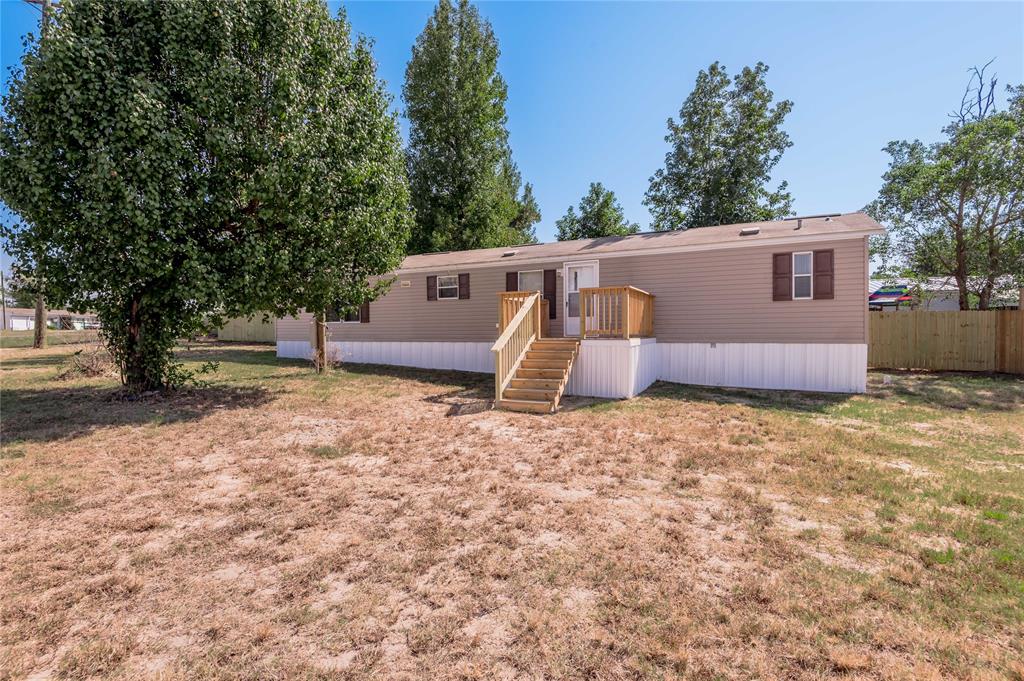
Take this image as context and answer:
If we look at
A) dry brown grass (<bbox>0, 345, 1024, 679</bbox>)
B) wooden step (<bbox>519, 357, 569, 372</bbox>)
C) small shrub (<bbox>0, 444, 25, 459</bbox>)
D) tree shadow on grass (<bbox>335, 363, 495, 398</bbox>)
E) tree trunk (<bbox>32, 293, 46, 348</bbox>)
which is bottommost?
dry brown grass (<bbox>0, 345, 1024, 679</bbox>)

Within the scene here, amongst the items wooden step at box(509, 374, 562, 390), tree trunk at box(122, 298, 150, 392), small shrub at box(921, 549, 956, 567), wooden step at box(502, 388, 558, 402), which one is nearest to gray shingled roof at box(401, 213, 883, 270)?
wooden step at box(509, 374, 562, 390)

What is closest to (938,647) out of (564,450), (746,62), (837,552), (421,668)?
(837,552)

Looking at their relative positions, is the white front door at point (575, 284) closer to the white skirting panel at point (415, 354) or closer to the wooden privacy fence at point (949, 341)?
the white skirting panel at point (415, 354)

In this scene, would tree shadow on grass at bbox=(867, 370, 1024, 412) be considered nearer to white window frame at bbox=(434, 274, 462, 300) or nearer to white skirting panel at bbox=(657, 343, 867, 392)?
white skirting panel at bbox=(657, 343, 867, 392)

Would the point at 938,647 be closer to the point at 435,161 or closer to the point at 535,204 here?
the point at 435,161

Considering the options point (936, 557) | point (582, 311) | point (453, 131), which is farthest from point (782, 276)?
point (453, 131)

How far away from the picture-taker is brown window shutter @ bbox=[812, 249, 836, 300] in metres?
9.95

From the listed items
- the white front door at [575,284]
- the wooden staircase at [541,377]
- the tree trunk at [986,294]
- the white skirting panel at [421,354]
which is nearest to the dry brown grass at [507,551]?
the wooden staircase at [541,377]

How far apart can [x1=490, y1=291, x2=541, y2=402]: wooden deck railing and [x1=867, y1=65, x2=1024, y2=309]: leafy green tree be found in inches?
592

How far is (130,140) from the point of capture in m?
6.48

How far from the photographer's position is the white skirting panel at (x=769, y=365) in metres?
9.95

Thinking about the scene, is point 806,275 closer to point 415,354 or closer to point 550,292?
point 550,292

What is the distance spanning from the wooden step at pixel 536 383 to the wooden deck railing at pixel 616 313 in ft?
4.83

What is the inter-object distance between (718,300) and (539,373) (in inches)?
196
